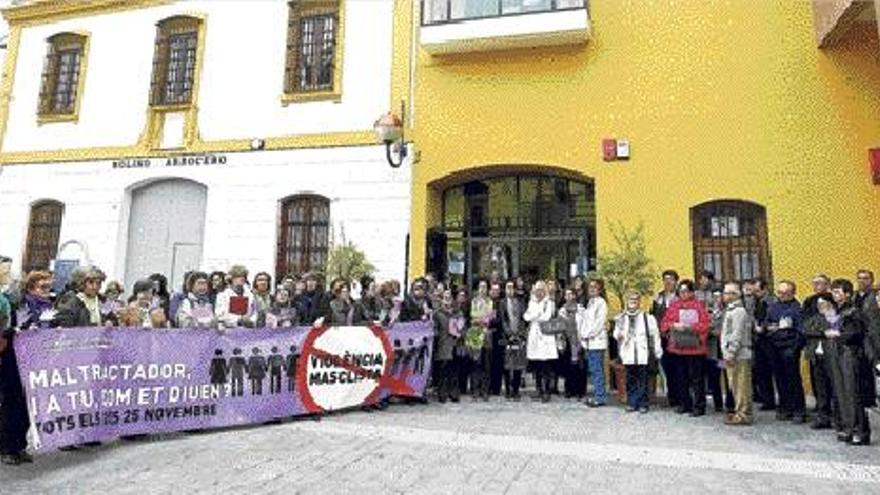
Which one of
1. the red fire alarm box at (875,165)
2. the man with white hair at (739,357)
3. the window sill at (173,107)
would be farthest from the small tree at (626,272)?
the window sill at (173,107)

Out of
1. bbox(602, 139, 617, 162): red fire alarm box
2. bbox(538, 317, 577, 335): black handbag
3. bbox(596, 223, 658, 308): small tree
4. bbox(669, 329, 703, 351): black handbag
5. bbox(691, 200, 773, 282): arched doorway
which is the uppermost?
bbox(602, 139, 617, 162): red fire alarm box

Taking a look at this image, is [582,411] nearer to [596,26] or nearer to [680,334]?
[680,334]

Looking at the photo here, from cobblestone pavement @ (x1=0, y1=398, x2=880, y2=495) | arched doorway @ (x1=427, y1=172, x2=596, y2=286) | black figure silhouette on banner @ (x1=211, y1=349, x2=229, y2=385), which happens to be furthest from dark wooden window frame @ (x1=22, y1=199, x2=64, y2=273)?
cobblestone pavement @ (x1=0, y1=398, x2=880, y2=495)

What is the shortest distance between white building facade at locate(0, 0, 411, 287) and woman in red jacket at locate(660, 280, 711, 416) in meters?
5.72

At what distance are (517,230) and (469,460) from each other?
7574 mm

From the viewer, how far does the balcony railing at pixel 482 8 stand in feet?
38.8

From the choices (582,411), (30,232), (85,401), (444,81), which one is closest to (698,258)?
(582,411)

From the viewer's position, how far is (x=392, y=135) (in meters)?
12.2

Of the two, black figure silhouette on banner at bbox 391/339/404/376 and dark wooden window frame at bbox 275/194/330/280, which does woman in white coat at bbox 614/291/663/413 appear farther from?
dark wooden window frame at bbox 275/194/330/280

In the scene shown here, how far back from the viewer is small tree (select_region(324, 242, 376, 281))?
Answer: 11.9 m

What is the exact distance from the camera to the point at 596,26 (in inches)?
482

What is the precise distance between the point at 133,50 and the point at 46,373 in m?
11.4

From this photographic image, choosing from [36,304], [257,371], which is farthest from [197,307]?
[36,304]

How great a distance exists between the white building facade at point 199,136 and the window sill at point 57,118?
0.03 meters
